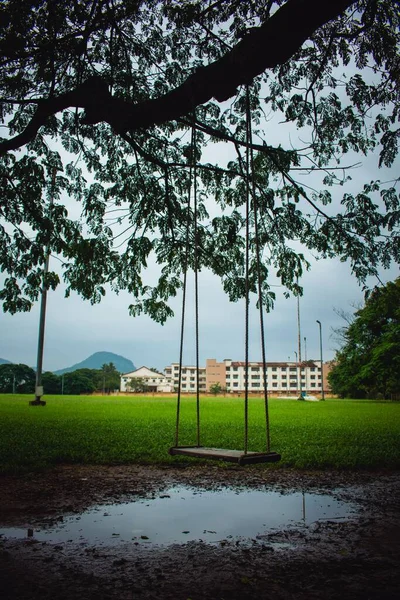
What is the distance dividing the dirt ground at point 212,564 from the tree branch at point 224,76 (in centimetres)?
408

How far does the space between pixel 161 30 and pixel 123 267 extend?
383 cm

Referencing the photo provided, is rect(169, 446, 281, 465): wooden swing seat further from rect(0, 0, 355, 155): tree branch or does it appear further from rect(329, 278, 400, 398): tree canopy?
rect(329, 278, 400, 398): tree canopy

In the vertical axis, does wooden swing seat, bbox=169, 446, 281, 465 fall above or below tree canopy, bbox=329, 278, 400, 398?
below

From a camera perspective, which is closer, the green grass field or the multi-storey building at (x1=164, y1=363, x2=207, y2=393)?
the green grass field

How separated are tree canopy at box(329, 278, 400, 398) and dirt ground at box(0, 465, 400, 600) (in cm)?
3301

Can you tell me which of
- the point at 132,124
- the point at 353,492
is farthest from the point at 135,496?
the point at 132,124

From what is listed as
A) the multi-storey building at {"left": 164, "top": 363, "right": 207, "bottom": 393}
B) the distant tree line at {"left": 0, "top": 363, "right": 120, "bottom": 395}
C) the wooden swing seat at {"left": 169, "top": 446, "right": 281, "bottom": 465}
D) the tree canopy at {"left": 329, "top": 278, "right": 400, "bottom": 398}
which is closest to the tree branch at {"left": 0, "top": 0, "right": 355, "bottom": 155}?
the wooden swing seat at {"left": 169, "top": 446, "right": 281, "bottom": 465}

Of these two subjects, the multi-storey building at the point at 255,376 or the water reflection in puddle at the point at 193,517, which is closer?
the water reflection in puddle at the point at 193,517

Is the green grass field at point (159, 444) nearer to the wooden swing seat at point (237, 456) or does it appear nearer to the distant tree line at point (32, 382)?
the wooden swing seat at point (237, 456)

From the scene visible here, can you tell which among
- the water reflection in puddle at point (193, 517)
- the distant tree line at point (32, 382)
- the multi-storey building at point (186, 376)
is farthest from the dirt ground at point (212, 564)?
the multi-storey building at point (186, 376)

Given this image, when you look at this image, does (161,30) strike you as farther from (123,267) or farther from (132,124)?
(123,267)

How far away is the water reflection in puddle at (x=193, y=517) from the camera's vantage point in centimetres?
346

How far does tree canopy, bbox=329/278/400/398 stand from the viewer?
37025 millimetres

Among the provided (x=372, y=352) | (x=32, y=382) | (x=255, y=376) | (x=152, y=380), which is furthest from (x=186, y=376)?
(x=372, y=352)
